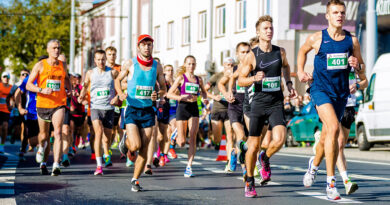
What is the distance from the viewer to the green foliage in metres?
60.8

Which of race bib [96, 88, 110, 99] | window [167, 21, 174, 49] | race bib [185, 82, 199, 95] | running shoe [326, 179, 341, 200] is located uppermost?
window [167, 21, 174, 49]

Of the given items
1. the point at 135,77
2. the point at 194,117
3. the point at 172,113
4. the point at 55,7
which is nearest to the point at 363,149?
the point at 172,113

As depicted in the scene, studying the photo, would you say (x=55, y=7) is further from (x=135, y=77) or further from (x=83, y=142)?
(x=135, y=77)

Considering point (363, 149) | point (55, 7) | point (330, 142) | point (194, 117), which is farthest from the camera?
point (55, 7)

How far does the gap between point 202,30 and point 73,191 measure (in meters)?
32.7

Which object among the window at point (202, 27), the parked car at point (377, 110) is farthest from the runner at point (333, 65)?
the window at point (202, 27)

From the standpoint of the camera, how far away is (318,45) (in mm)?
9320

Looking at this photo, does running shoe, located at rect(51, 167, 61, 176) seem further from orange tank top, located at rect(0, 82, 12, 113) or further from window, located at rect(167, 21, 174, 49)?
window, located at rect(167, 21, 174, 49)

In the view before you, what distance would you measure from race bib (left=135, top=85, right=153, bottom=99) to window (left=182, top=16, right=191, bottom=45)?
34.3 meters

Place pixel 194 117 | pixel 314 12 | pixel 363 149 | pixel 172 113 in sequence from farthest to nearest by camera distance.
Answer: pixel 314 12, pixel 363 149, pixel 172 113, pixel 194 117

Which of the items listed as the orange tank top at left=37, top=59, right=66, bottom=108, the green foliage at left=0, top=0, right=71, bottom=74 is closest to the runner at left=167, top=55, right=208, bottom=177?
the orange tank top at left=37, top=59, right=66, bottom=108

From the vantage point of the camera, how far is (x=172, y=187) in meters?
10.8

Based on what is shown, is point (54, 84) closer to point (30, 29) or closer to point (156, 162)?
point (156, 162)

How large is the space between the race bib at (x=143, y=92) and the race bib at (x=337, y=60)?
8.25ft
